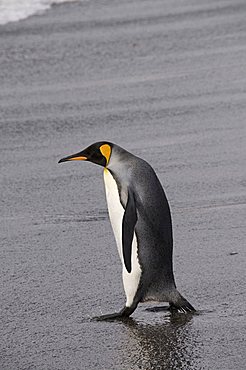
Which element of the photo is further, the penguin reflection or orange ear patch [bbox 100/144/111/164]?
orange ear patch [bbox 100/144/111/164]

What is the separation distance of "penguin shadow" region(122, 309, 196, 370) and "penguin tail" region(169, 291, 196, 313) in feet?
0.07

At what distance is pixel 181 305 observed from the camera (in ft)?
14.3

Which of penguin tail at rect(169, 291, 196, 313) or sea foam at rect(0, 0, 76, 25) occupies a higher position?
penguin tail at rect(169, 291, 196, 313)

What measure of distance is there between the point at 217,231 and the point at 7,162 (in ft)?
6.33

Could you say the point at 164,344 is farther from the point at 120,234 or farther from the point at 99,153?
the point at 99,153

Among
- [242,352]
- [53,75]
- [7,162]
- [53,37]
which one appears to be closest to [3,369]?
[242,352]

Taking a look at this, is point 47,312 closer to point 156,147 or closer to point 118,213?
Answer: point 118,213

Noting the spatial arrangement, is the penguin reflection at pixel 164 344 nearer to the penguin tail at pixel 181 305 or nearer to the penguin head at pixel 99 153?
the penguin tail at pixel 181 305

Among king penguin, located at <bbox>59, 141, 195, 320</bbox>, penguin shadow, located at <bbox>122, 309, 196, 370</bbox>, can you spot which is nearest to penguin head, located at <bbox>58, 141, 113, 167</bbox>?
king penguin, located at <bbox>59, 141, 195, 320</bbox>

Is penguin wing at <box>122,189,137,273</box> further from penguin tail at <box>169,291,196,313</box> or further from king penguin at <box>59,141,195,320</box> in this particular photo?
penguin tail at <box>169,291,196,313</box>

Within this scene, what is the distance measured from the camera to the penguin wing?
4344 millimetres

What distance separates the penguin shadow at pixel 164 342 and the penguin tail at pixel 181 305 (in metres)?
0.02

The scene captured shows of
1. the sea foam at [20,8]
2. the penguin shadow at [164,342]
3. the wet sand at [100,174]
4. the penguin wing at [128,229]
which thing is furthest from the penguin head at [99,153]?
the sea foam at [20,8]

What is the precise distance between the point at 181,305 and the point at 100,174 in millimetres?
2295
